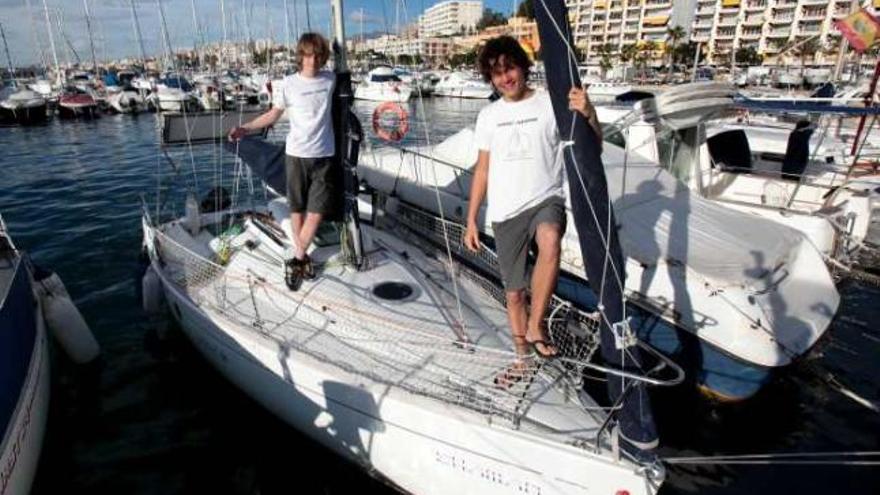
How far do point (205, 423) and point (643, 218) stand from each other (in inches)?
223

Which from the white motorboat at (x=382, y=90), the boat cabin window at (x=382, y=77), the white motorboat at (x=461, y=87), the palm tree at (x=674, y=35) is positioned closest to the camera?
the white motorboat at (x=382, y=90)

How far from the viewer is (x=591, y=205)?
3223 millimetres

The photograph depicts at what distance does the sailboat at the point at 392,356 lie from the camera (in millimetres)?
3424

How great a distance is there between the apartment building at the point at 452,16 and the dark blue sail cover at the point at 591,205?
9.18 metres

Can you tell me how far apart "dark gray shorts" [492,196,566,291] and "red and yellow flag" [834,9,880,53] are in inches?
380

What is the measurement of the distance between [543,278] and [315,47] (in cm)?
293

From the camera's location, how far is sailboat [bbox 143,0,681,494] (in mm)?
3424

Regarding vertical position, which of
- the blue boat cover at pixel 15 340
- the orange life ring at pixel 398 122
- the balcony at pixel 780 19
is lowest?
the blue boat cover at pixel 15 340

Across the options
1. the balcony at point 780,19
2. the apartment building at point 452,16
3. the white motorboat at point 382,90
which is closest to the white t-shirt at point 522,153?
the apartment building at point 452,16

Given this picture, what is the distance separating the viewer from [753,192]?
928 cm

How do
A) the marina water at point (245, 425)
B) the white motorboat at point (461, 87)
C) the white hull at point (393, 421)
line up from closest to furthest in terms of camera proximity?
the white hull at point (393, 421), the marina water at point (245, 425), the white motorboat at point (461, 87)

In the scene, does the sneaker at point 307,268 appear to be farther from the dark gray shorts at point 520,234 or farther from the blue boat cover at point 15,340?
the blue boat cover at point 15,340

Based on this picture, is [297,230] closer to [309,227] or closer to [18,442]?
[309,227]

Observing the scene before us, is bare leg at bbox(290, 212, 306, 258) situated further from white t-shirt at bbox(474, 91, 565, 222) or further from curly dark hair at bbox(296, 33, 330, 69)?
white t-shirt at bbox(474, 91, 565, 222)
